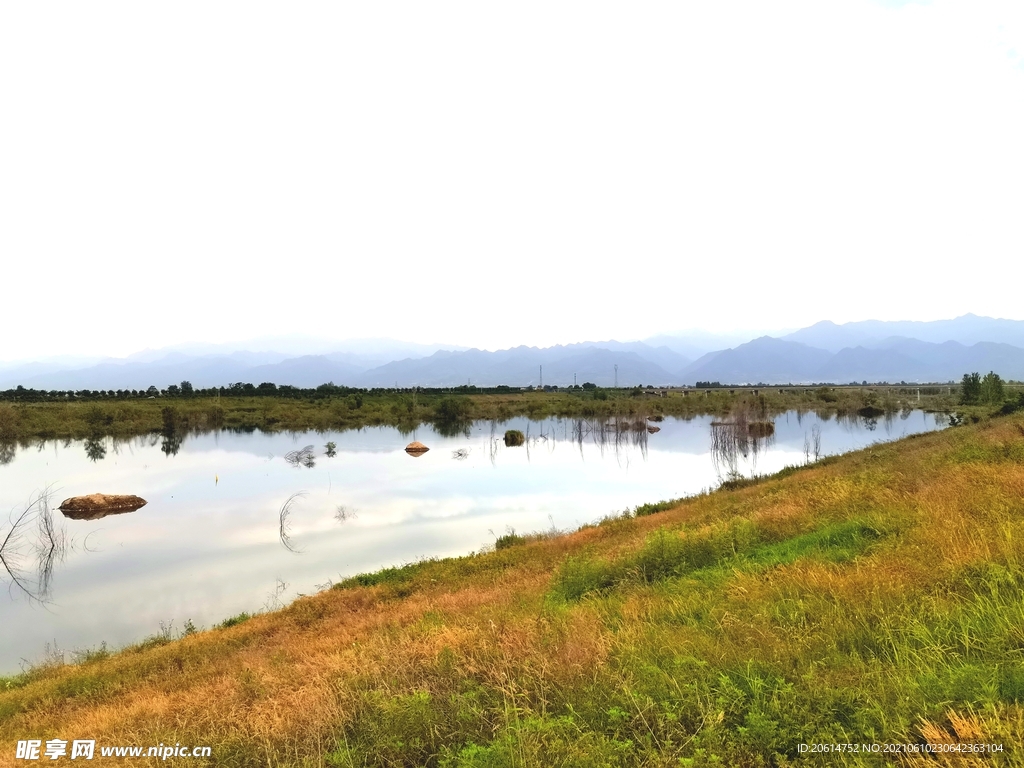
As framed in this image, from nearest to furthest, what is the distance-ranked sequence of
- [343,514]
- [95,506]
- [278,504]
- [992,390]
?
[343,514]
[95,506]
[278,504]
[992,390]

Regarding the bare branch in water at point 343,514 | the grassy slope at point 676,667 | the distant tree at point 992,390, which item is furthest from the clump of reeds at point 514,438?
the distant tree at point 992,390

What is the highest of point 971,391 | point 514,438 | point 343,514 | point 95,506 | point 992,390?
point 992,390

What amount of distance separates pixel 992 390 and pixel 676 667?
205 feet

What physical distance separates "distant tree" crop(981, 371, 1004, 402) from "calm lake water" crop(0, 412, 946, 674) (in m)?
5.89

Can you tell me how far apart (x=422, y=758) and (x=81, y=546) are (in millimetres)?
24086

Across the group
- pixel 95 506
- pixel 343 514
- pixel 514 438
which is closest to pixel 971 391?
pixel 514 438

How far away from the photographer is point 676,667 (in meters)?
4.86

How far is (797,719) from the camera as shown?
153 inches

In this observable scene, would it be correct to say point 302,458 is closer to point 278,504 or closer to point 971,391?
point 278,504

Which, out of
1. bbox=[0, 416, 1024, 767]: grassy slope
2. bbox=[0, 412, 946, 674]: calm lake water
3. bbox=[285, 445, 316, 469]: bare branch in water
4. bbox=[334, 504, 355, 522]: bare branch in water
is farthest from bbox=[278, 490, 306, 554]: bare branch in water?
bbox=[0, 416, 1024, 767]: grassy slope

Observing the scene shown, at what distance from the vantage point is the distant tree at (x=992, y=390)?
A: 50625mm

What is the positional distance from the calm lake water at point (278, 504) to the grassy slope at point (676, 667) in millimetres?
6822

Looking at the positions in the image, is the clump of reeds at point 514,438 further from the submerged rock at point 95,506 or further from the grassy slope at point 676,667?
the grassy slope at point 676,667

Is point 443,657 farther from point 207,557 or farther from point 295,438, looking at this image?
point 295,438
